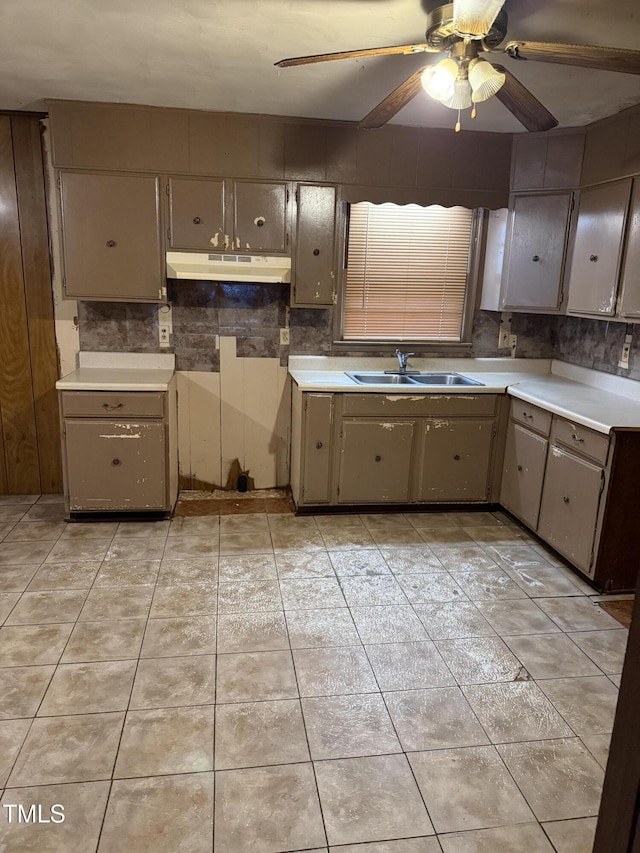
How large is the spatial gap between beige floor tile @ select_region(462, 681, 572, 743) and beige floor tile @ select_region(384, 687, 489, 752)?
0.15 feet

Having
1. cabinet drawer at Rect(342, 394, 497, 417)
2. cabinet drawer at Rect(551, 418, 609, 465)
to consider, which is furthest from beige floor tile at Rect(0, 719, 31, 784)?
cabinet drawer at Rect(551, 418, 609, 465)

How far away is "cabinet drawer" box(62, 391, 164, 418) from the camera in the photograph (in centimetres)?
341

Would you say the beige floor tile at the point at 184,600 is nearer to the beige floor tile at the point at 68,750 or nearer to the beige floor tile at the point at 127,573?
→ the beige floor tile at the point at 127,573

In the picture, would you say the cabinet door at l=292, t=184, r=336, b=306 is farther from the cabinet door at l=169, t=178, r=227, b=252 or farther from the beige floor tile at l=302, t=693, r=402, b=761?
the beige floor tile at l=302, t=693, r=402, b=761

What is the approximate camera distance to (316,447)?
12.1 ft

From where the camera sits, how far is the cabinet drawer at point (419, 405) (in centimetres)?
364

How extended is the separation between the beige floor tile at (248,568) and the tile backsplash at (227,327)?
1.39 meters

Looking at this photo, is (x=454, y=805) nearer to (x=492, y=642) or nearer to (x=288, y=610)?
(x=492, y=642)

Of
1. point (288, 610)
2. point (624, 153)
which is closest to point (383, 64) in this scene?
point (624, 153)

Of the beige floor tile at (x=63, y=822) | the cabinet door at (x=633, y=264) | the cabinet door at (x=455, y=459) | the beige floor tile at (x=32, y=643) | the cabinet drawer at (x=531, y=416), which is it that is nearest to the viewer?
the beige floor tile at (x=63, y=822)

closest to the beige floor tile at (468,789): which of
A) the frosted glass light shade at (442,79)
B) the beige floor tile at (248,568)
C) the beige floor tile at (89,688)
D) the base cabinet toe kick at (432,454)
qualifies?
the beige floor tile at (89,688)

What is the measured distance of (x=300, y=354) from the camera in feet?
13.3

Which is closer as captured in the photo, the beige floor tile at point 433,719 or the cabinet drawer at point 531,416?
the beige floor tile at point 433,719

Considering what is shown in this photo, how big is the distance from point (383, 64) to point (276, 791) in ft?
9.20
